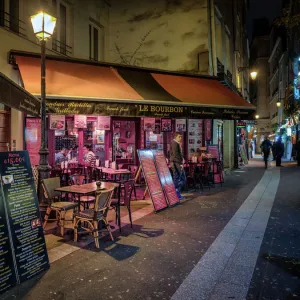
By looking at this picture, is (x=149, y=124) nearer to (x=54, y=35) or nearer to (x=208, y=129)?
(x=208, y=129)

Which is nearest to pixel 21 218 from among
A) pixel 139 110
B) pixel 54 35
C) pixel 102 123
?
pixel 139 110

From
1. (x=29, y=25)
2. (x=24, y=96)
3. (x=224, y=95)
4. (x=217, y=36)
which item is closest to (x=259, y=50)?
(x=217, y=36)

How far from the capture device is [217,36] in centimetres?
1620

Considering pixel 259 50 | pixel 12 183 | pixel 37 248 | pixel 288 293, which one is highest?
pixel 259 50

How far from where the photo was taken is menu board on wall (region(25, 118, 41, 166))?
10.0 metres

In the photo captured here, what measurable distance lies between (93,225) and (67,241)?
2.28 ft

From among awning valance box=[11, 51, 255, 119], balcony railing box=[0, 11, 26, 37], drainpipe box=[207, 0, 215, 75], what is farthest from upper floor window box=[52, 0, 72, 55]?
drainpipe box=[207, 0, 215, 75]

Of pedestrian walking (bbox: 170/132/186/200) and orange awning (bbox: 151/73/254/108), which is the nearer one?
pedestrian walking (bbox: 170/132/186/200)

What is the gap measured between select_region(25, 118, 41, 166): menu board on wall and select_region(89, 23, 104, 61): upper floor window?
4617 millimetres

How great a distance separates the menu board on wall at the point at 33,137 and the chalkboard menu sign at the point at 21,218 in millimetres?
5970

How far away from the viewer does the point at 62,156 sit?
1126 cm

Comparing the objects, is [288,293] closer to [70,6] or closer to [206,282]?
[206,282]

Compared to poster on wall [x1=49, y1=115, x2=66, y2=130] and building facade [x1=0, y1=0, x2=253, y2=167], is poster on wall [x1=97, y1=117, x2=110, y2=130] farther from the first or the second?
building facade [x1=0, y1=0, x2=253, y2=167]

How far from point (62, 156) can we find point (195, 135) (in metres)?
6.56
